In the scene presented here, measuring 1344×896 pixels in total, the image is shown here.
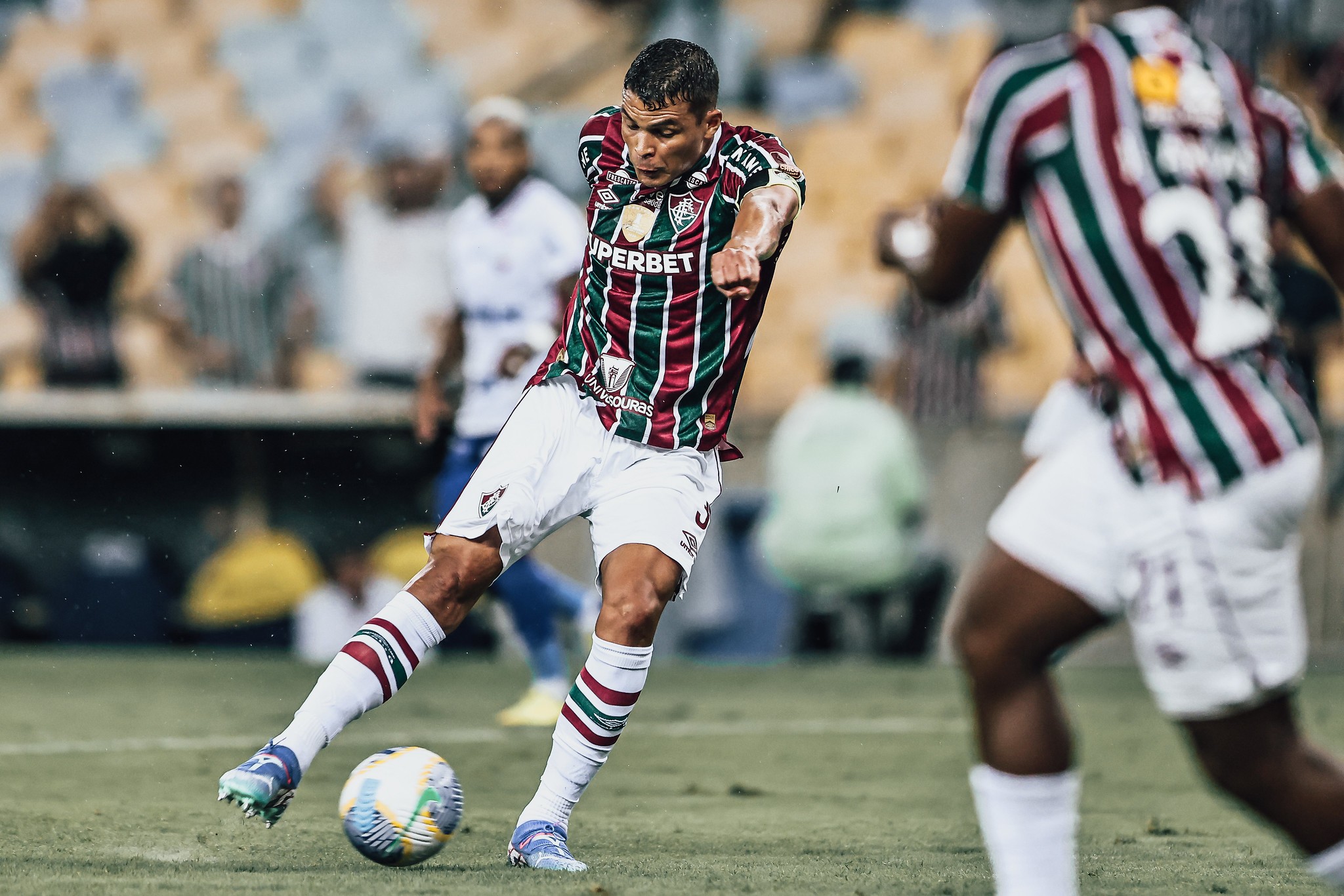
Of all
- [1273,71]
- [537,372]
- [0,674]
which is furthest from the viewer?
[1273,71]

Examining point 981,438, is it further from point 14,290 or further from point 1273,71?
point 14,290

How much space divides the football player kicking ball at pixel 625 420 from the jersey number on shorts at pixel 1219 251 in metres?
1.44

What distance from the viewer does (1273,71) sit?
1298 centimetres

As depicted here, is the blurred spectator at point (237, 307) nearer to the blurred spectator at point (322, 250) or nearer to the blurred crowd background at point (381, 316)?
the blurred crowd background at point (381, 316)

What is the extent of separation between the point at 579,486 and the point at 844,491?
19.1ft

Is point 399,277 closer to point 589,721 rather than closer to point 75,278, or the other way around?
point 75,278

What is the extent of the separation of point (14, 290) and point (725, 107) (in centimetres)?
541

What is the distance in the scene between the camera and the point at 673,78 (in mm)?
4676

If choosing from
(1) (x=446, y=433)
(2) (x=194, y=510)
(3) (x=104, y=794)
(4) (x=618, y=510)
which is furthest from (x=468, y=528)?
(2) (x=194, y=510)

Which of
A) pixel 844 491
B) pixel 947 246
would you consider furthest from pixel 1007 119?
pixel 844 491

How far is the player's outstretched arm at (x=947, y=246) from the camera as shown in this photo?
3283 millimetres

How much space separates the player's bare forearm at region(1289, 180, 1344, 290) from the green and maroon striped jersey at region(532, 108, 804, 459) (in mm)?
1763

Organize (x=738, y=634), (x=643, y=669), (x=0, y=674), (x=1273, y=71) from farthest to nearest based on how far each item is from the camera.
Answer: (x=1273, y=71), (x=738, y=634), (x=0, y=674), (x=643, y=669)

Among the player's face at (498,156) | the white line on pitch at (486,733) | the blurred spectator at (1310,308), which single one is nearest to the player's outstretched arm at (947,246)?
the white line on pitch at (486,733)
